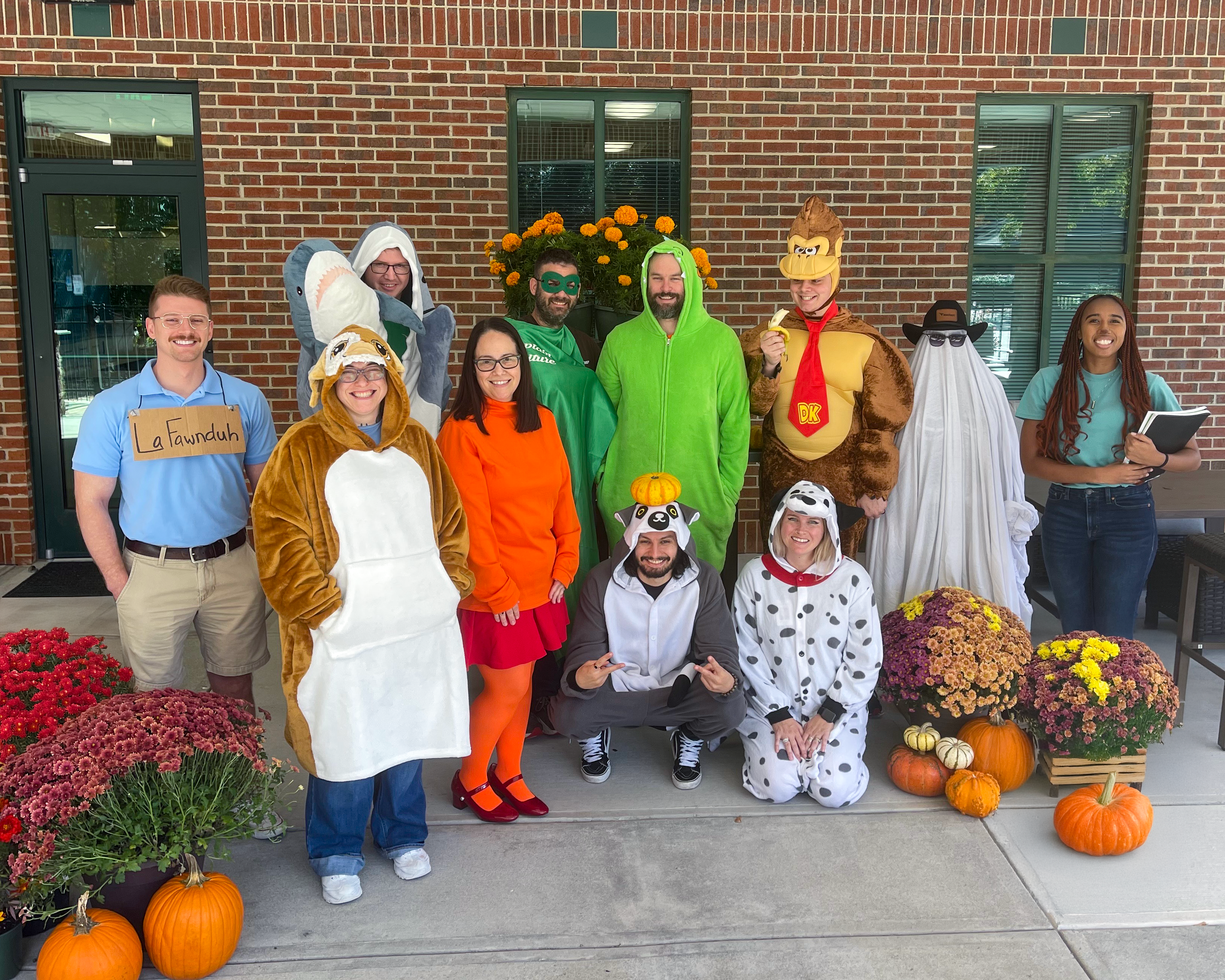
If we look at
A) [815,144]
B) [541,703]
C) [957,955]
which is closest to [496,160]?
[815,144]

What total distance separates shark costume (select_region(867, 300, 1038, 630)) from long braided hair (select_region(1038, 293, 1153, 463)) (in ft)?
0.60

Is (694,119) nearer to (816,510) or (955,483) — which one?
(955,483)

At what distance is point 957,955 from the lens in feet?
9.61

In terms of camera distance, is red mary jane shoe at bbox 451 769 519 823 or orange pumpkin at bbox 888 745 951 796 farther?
orange pumpkin at bbox 888 745 951 796

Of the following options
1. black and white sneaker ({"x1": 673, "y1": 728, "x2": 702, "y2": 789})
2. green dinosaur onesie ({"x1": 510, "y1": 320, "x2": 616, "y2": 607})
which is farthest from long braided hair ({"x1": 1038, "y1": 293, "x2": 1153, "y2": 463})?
black and white sneaker ({"x1": 673, "y1": 728, "x2": 702, "y2": 789})

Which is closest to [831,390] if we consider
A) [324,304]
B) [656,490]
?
[656,490]

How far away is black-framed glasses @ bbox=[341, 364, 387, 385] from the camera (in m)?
3.10

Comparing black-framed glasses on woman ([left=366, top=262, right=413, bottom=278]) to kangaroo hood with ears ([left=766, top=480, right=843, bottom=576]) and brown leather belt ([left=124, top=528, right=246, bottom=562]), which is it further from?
kangaroo hood with ears ([left=766, top=480, right=843, bottom=576])

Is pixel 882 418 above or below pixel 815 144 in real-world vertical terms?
below

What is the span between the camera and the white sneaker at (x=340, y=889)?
10.5ft

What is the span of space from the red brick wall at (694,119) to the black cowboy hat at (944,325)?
243 cm

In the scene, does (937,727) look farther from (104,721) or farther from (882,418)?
(104,721)

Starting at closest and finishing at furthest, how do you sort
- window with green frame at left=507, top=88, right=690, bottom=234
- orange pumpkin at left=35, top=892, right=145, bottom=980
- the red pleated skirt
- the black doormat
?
orange pumpkin at left=35, top=892, right=145, bottom=980
the red pleated skirt
the black doormat
window with green frame at left=507, top=88, right=690, bottom=234

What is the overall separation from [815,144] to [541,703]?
4.30 m
